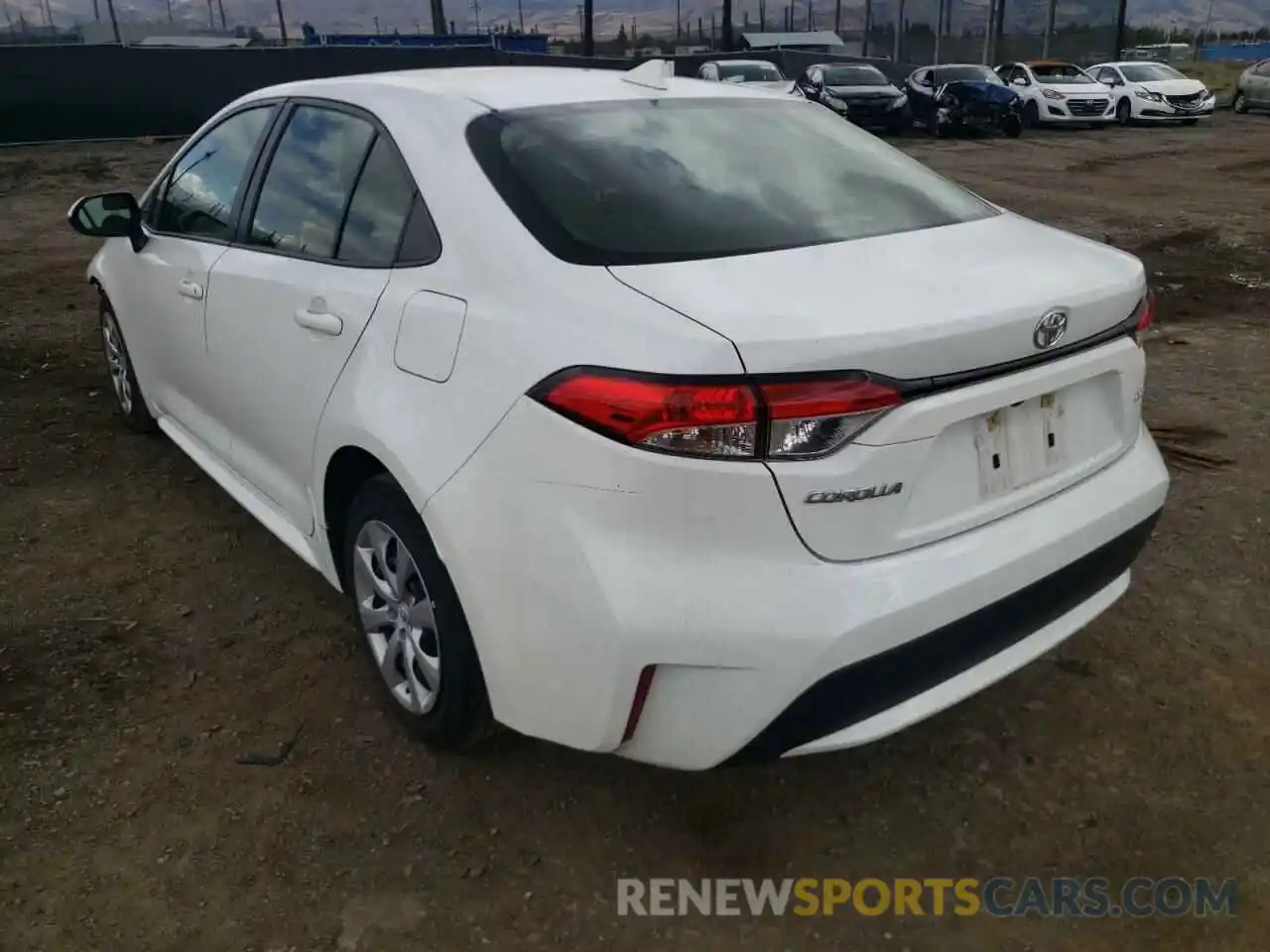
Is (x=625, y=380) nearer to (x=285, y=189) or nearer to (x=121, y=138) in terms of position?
(x=285, y=189)

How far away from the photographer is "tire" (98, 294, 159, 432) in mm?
4691

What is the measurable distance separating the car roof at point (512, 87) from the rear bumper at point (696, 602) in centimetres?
110

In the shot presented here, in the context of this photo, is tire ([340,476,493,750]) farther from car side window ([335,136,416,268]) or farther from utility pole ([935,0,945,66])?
utility pole ([935,0,945,66])

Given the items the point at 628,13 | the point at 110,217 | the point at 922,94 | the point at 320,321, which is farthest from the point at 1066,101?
the point at 628,13

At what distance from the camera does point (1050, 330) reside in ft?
7.40

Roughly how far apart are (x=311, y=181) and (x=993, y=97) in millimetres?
21212

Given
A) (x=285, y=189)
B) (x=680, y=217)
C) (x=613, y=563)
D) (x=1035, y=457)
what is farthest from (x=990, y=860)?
(x=285, y=189)

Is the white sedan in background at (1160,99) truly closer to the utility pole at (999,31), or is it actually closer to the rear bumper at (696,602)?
the utility pole at (999,31)

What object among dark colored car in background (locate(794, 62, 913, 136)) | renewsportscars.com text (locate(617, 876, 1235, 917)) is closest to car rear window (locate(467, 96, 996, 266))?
renewsportscars.com text (locate(617, 876, 1235, 917))

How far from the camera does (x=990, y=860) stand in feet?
8.02

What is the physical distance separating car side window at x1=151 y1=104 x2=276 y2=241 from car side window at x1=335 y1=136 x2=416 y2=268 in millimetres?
776

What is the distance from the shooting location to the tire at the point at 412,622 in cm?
246

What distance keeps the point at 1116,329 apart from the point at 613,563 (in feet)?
4.22

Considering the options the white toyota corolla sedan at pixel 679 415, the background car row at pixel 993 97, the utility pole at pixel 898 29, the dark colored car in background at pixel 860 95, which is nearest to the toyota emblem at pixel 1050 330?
the white toyota corolla sedan at pixel 679 415
